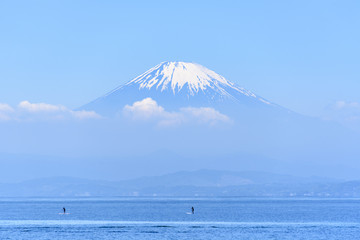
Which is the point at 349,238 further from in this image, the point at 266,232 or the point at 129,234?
the point at 129,234

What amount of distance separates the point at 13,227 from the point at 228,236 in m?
29.9

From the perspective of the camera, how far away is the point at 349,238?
7600 centimetres

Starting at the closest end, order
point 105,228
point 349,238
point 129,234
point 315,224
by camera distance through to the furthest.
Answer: point 349,238
point 129,234
point 105,228
point 315,224

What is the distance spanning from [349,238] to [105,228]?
101ft

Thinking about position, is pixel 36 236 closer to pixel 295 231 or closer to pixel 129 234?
pixel 129 234

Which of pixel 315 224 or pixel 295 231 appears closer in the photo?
pixel 295 231

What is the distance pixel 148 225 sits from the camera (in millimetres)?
98812

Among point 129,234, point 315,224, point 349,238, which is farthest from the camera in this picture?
point 315,224

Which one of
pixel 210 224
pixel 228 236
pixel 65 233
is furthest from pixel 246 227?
pixel 65 233

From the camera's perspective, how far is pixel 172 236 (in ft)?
259

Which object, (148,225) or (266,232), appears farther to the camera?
(148,225)

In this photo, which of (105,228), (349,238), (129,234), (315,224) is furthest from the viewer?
(315,224)

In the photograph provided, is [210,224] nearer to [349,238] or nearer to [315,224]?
[315,224]

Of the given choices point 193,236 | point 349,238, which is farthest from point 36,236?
point 349,238
